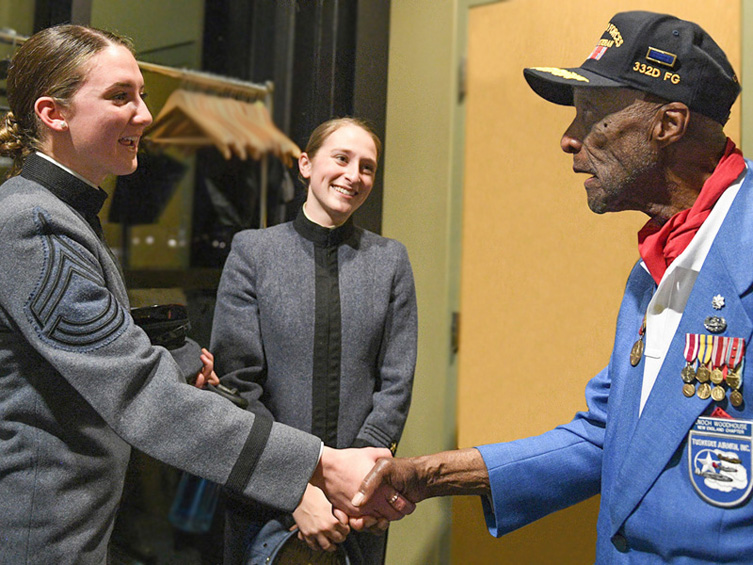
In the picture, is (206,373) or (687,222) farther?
(206,373)

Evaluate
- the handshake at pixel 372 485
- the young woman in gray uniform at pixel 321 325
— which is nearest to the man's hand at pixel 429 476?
the handshake at pixel 372 485

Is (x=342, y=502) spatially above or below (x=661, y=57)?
below

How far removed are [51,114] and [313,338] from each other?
2.22ft

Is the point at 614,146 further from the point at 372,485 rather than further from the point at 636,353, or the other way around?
the point at 372,485

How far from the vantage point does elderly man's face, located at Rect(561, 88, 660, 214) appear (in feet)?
4.47

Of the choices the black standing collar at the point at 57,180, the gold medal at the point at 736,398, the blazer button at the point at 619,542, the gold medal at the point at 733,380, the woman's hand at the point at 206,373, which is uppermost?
the black standing collar at the point at 57,180

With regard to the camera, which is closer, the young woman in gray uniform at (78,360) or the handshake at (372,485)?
the young woman in gray uniform at (78,360)

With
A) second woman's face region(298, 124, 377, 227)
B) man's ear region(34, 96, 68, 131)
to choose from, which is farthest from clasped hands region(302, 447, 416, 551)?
man's ear region(34, 96, 68, 131)

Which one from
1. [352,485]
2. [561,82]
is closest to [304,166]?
[561,82]

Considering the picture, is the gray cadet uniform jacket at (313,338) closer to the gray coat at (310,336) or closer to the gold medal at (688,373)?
the gray coat at (310,336)

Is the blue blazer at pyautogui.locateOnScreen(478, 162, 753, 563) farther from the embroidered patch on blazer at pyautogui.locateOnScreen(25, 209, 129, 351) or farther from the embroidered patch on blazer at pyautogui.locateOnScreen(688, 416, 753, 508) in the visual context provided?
the embroidered patch on blazer at pyautogui.locateOnScreen(25, 209, 129, 351)

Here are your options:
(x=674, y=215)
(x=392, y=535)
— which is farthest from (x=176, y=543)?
(x=674, y=215)

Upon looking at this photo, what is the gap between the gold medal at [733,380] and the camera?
1188 mm

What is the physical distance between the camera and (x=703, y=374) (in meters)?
1.22
